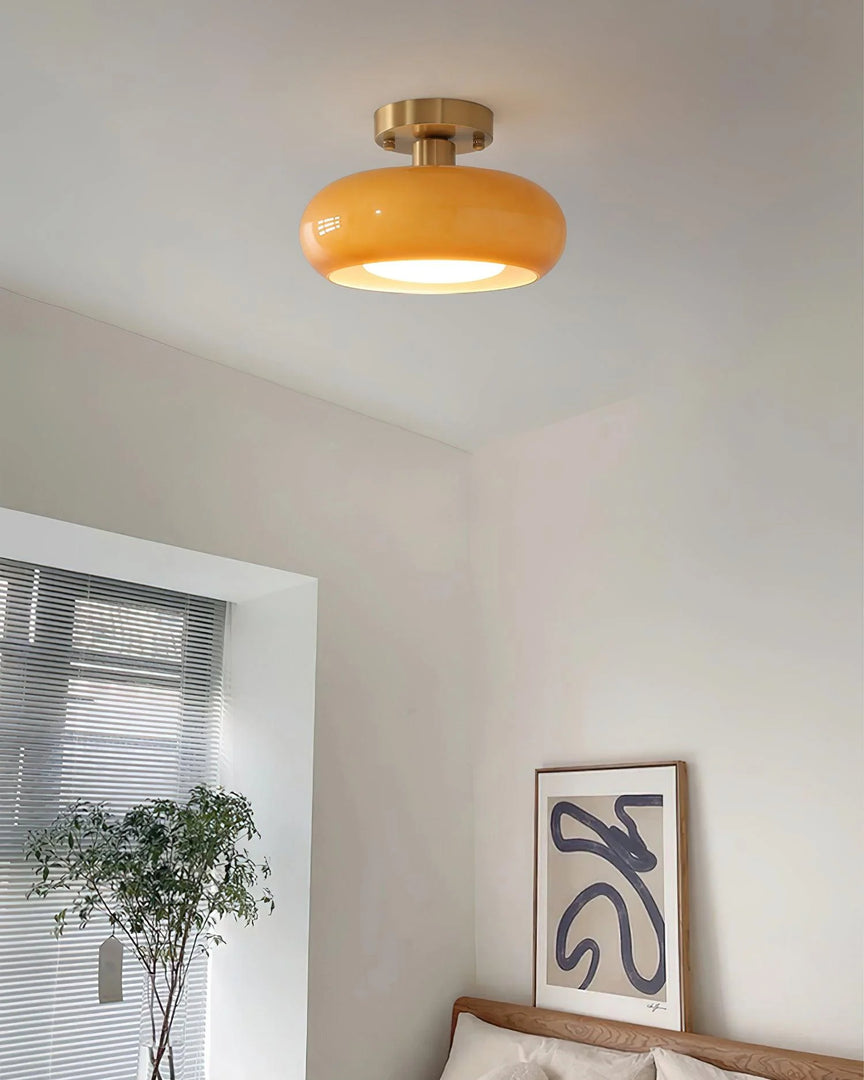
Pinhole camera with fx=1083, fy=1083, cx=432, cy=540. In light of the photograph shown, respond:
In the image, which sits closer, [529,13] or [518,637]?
[529,13]

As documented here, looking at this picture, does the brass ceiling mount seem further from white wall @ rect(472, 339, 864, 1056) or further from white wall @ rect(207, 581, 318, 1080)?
white wall @ rect(207, 581, 318, 1080)

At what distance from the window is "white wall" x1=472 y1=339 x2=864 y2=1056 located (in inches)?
38.0

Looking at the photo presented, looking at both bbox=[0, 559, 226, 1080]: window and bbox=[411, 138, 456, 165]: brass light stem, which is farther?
bbox=[0, 559, 226, 1080]: window

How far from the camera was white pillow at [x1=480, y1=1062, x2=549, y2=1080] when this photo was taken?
2.83 m

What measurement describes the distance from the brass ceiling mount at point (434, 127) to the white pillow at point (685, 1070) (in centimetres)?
219

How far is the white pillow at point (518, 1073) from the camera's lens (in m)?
2.83

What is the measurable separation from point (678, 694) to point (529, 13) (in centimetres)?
197

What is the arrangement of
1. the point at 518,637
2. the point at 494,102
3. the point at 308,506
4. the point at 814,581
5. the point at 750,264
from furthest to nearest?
the point at 518,637
the point at 308,506
the point at 814,581
the point at 750,264
the point at 494,102

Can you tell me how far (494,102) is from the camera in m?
1.98

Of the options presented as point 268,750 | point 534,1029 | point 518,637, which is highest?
point 518,637

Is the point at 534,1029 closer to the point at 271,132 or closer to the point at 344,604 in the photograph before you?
the point at 344,604

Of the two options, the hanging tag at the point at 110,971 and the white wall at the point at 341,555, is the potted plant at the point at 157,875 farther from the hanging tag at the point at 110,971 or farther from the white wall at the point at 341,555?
the white wall at the point at 341,555

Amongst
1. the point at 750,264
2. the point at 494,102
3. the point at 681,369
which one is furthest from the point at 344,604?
the point at 494,102

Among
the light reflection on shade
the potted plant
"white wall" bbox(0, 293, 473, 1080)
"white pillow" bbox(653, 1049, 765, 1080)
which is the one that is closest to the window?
the potted plant
